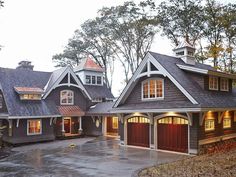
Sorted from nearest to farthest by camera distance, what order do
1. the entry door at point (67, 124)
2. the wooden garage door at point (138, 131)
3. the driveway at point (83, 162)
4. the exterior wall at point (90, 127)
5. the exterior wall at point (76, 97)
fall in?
1. the driveway at point (83, 162)
2. the wooden garage door at point (138, 131)
3. the exterior wall at point (76, 97)
4. the entry door at point (67, 124)
5. the exterior wall at point (90, 127)

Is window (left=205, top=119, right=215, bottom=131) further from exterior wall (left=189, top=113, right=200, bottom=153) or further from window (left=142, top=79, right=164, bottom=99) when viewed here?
window (left=142, top=79, right=164, bottom=99)

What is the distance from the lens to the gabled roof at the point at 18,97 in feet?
79.5

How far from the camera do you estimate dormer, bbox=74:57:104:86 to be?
32884 millimetres

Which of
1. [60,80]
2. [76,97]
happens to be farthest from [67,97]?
[60,80]

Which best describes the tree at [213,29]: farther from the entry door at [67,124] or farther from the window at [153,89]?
the entry door at [67,124]

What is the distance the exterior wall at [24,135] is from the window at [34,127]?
0.94ft

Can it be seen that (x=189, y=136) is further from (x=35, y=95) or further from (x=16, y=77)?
(x=16, y=77)

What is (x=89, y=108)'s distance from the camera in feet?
101

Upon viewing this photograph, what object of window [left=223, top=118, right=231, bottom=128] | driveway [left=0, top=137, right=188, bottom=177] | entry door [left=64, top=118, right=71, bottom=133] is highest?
window [left=223, top=118, right=231, bottom=128]

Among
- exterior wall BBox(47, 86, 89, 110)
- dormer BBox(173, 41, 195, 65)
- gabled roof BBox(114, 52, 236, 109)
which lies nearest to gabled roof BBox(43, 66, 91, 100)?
exterior wall BBox(47, 86, 89, 110)

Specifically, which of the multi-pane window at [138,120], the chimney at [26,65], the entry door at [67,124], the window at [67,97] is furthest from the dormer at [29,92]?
the multi-pane window at [138,120]

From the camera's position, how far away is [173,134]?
1845 cm

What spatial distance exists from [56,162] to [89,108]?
15314 mm

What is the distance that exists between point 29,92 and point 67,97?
4883 mm
